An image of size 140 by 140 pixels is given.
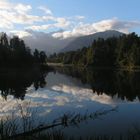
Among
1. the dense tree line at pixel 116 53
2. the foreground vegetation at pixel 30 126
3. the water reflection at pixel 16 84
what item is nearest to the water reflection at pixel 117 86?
the water reflection at pixel 16 84

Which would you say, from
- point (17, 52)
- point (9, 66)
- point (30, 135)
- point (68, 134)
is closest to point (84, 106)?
point (68, 134)

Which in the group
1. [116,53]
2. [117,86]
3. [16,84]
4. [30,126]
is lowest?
[117,86]

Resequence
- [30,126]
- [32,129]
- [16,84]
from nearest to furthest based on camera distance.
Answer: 1. [32,129]
2. [30,126]
3. [16,84]

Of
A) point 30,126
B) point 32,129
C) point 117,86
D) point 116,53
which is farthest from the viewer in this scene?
point 116,53

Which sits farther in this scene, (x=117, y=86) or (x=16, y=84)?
(x=16, y=84)

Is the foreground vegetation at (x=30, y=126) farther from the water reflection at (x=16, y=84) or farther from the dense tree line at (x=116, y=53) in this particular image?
the dense tree line at (x=116, y=53)

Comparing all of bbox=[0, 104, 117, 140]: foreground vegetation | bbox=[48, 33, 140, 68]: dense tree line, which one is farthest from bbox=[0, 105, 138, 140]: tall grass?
bbox=[48, 33, 140, 68]: dense tree line

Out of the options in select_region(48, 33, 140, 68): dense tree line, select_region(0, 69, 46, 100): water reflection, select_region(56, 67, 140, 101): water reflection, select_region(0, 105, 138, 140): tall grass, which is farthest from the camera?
select_region(48, 33, 140, 68): dense tree line

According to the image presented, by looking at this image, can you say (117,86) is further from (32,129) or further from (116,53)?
(116,53)

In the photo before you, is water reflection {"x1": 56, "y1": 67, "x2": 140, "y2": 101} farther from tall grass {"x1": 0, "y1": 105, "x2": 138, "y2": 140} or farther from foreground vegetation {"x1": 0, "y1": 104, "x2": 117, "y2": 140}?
tall grass {"x1": 0, "y1": 105, "x2": 138, "y2": 140}

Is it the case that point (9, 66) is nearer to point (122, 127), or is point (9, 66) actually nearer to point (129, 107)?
point (129, 107)

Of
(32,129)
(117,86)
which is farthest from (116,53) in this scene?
(32,129)

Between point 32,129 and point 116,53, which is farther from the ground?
point 116,53

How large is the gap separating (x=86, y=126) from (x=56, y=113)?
7.18 m
